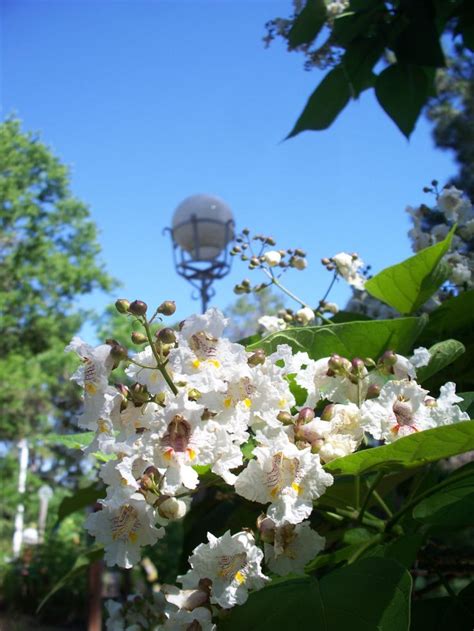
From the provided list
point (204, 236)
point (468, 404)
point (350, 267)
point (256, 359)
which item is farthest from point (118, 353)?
point (204, 236)

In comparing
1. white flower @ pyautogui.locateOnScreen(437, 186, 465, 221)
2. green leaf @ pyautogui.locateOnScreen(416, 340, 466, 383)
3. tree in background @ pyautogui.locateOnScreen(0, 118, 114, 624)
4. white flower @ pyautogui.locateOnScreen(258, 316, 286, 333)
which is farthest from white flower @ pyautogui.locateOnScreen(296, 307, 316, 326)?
tree in background @ pyautogui.locateOnScreen(0, 118, 114, 624)

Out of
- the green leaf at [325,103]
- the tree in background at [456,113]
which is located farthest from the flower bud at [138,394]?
the tree in background at [456,113]

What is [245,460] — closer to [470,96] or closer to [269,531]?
[269,531]

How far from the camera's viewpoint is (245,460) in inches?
25.4

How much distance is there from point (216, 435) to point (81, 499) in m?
0.63

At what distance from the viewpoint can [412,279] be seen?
86 cm

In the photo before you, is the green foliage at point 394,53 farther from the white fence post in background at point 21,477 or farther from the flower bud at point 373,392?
the white fence post in background at point 21,477

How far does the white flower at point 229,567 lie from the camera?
561 millimetres

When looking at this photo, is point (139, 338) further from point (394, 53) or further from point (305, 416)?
point (394, 53)

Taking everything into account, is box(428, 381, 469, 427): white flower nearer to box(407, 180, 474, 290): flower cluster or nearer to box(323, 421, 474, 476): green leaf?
box(323, 421, 474, 476): green leaf

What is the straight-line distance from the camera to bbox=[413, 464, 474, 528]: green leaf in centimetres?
59

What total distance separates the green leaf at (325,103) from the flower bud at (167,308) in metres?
0.68

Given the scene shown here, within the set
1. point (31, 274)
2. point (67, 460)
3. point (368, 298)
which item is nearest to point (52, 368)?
point (31, 274)

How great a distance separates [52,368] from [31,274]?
2.64 m
